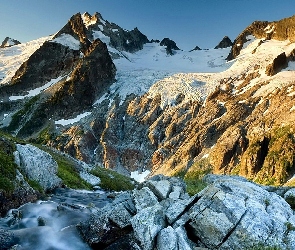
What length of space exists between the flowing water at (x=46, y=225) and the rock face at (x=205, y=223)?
3.10 feet

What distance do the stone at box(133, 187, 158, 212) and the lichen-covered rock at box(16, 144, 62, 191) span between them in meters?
11.9

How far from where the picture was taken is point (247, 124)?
4690 inches

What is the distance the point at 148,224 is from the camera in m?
15.0

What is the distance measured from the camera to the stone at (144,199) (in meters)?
17.3

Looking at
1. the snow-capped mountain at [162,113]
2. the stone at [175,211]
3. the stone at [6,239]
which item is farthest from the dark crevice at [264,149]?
the stone at [6,239]

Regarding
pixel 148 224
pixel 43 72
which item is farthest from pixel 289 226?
pixel 43 72

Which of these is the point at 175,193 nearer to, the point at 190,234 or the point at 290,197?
the point at 190,234

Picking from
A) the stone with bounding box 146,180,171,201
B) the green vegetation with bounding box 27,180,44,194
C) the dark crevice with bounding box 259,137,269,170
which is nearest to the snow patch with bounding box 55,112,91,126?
the dark crevice with bounding box 259,137,269,170

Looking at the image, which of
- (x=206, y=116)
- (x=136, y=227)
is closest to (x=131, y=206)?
(x=136, y=227)

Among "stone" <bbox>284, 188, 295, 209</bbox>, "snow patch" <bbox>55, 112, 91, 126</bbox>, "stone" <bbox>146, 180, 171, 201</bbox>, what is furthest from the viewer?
"snow patch" <bbox>55, 112, 91, 126</bbox>

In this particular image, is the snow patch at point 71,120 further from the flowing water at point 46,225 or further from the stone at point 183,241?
the stone at point 183,241

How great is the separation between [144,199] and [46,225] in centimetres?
557

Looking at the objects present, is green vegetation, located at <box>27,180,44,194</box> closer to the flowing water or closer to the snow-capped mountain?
the flowing water

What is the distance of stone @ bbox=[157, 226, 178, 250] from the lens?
13883 mm
